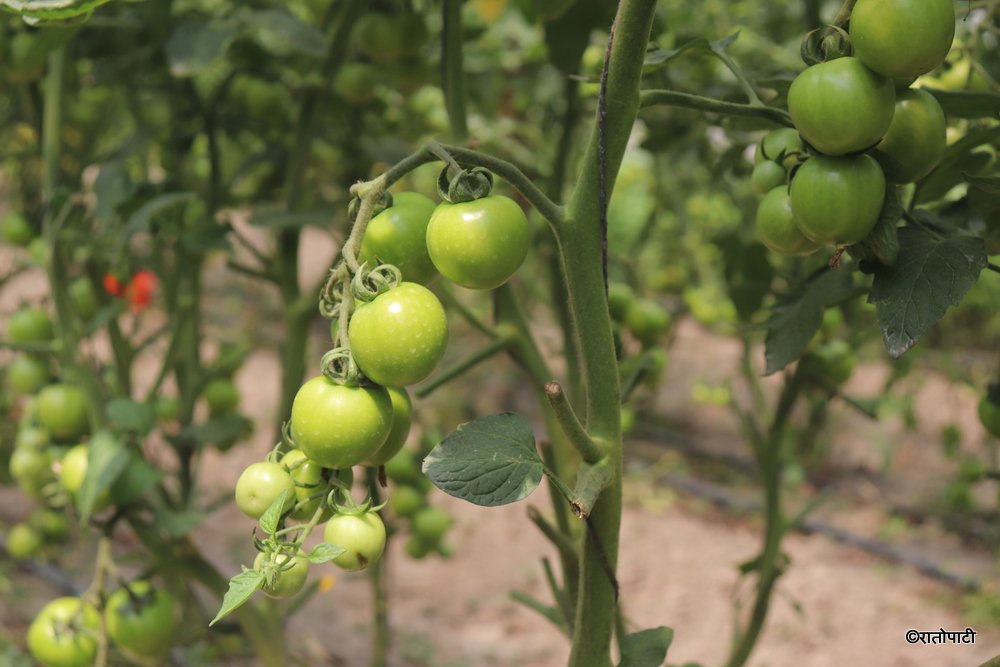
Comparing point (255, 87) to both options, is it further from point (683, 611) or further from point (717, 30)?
point (683, 611)

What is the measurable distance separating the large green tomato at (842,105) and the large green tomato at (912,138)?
0.10 feet

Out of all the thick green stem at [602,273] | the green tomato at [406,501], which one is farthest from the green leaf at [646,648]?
the green tomato at [406,501]

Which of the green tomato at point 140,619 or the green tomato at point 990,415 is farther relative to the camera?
the green tomato at point 140,619

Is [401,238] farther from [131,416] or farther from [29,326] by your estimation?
[29,326]

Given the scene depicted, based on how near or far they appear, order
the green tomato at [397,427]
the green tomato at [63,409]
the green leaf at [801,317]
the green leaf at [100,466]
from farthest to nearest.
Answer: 1. the green tomato at [63,409]
2. the green leaf at [100,466]
3. the green leaf at [801,317]
4. the green tomato at [397,427]

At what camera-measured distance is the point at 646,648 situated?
1.88ft

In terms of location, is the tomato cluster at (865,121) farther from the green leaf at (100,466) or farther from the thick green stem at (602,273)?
the green leaf at (100,466)

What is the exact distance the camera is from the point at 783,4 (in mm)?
1789

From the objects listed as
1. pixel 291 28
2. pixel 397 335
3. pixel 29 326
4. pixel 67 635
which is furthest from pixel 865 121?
pixel 29 326

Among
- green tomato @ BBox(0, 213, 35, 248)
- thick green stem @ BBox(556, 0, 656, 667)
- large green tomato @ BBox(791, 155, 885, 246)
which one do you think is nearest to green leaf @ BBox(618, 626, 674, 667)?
thick green stem @ BBox(556, 0, 656, 667)

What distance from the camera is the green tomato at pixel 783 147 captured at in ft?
1.81

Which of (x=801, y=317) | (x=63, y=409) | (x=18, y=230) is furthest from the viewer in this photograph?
(x=18, y=230)

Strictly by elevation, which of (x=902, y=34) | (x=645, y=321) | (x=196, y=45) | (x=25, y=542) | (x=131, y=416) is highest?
(x=902, y=34)

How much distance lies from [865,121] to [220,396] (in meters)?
1.04
